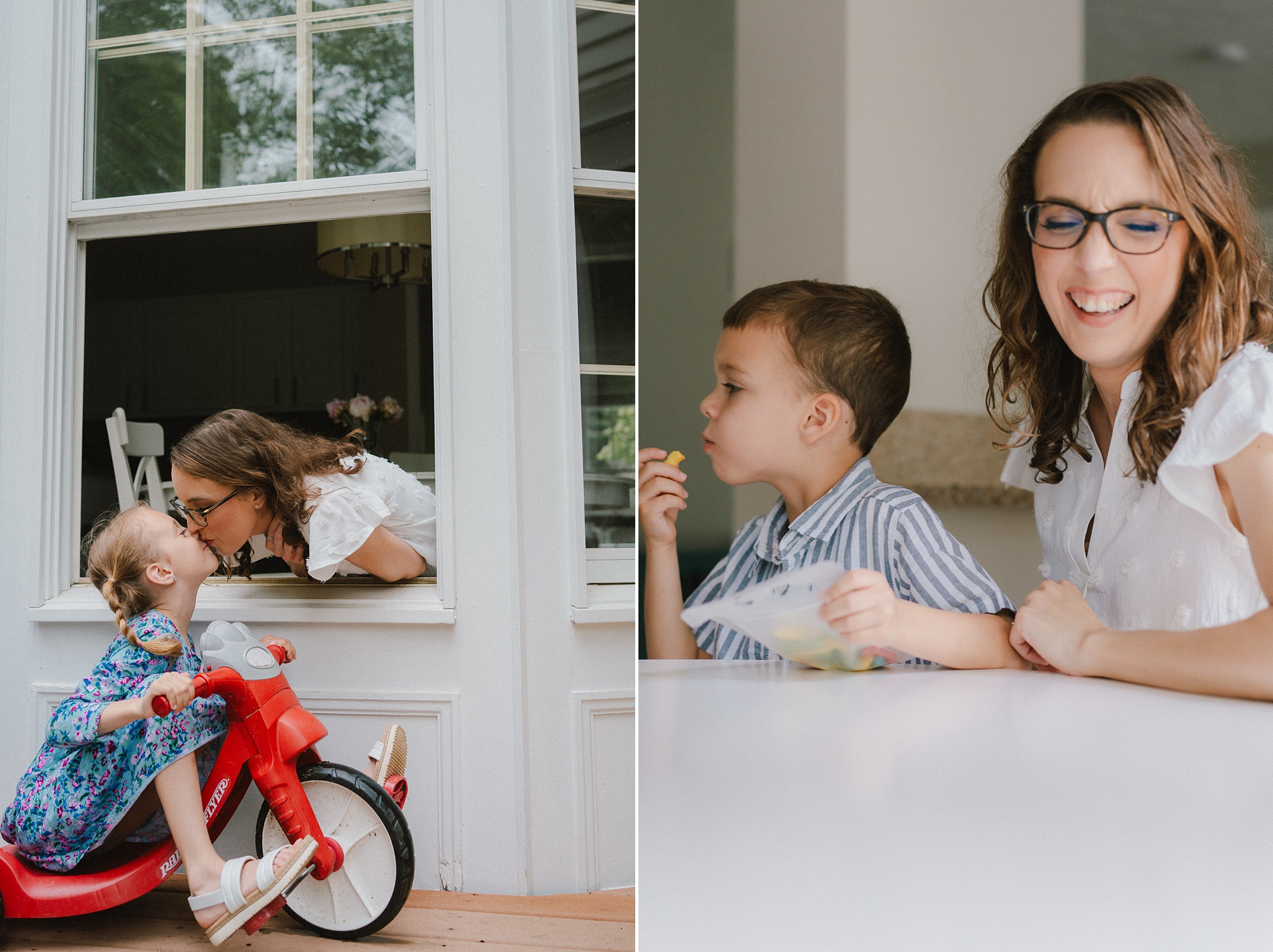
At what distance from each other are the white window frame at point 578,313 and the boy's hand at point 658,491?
0.26 metres

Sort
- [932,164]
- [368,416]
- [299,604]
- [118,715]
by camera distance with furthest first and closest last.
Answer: [368,416] < [299,604] < [932,164] < [118,715]

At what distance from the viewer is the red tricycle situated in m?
0.81

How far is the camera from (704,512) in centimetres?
83

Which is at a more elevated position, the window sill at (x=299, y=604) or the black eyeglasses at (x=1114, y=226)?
the black eyeglasses at (x=1114, y=226)

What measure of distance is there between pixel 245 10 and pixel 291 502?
625 millimetres

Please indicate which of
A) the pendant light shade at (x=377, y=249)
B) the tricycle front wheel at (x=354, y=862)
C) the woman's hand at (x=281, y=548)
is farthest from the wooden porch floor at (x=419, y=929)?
the pendant light shade at (x=377, y=249)

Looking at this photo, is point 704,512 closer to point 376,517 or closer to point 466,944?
point 376,517

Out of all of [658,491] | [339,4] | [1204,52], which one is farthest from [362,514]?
[1204,52]

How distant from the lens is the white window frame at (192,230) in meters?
0.96

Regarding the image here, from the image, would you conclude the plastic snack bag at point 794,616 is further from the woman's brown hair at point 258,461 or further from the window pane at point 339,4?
→ the window pane at point 339,4

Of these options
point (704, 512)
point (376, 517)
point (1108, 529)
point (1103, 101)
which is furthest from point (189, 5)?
point (1108, 529)

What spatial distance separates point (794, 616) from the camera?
1.93 ft

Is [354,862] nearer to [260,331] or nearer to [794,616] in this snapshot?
[794,616]

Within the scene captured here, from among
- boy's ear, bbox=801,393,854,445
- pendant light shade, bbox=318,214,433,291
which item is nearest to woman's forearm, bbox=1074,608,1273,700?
boy's ear, bbox=801,393,854,445
